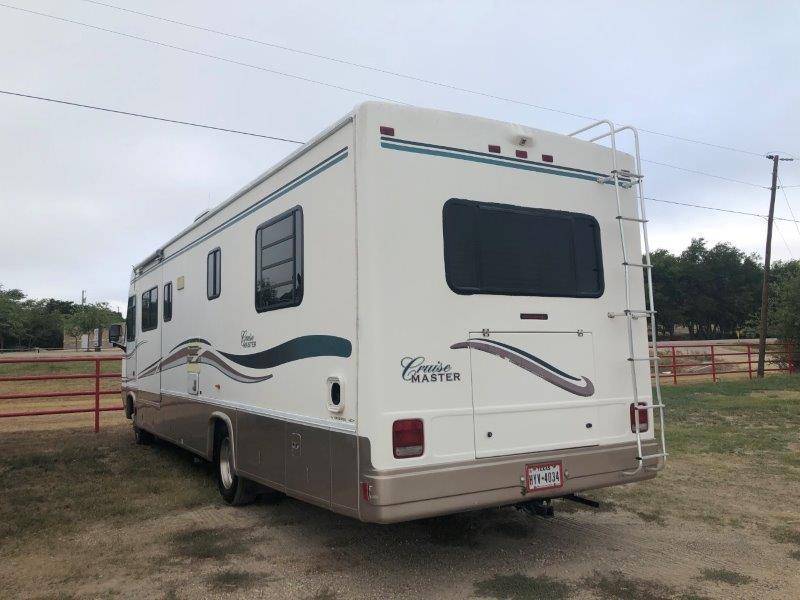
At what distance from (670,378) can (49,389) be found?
21.5 meters

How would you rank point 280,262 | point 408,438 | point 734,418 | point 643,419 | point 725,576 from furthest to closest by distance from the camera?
point 734,418 < point 280,262 < point 643,419 < point 725,576 < point 408,438

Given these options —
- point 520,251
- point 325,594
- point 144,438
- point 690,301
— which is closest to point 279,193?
point 520,251

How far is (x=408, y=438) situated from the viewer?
13.0 ft

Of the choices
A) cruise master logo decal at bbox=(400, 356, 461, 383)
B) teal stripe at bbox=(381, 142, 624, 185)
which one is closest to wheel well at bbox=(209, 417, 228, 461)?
cruise master logo decal at bbox=(400, 356, 461, 383)

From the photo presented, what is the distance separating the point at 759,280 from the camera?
2736 inches

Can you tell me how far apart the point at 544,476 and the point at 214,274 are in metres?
3.90

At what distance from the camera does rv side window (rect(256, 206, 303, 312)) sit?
15.9 ft

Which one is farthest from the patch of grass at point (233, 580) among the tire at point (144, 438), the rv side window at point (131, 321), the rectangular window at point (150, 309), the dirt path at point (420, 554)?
the rv side window at point (131, 321)

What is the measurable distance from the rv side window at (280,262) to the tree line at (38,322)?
6235 centimetres

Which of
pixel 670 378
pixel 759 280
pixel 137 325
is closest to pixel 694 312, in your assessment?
pixel 759 280

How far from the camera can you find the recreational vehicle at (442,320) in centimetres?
401

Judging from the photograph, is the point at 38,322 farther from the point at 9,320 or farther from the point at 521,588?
the point at 521,588

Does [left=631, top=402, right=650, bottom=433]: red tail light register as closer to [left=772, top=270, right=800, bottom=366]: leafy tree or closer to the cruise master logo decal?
the cruise master logo decal

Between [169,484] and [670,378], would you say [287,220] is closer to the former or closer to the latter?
[169,484]
